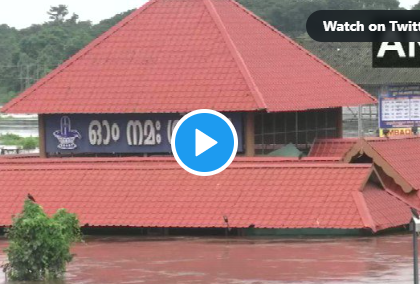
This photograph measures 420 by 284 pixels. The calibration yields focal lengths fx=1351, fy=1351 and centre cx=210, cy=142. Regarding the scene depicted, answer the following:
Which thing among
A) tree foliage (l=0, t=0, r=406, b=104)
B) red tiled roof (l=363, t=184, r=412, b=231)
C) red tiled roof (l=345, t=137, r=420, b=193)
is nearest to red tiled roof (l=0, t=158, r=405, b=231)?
red tiled roof (l=363, t=184, r=412, b=231)

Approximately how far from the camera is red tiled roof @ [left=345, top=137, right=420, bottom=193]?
31.5 m

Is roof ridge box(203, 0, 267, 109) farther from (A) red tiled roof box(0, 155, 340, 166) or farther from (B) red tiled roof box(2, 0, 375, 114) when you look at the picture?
(A) red tiled roof box(0, 155, 340, 166)

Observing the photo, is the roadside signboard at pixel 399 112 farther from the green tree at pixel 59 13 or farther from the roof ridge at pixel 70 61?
the green tree at pixel 59 13

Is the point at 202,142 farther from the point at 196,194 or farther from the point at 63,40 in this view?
the point at 63,40

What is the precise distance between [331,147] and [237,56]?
334 centimetres

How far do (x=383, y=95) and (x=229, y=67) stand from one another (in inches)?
874

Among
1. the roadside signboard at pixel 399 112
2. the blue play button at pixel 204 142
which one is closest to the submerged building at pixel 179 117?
the blue play button at pixel 204 142

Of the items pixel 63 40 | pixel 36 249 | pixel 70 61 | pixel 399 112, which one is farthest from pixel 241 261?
pixel 63 40

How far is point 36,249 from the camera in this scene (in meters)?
23.5

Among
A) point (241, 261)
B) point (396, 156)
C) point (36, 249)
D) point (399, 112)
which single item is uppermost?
point (399, 112)

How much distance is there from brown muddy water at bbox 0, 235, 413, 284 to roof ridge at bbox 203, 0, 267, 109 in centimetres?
493

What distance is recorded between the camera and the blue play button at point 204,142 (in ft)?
55.3

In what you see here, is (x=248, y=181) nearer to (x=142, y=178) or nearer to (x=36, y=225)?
A: (x=142, y=178)

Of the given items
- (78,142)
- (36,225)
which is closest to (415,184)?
(78,142)
